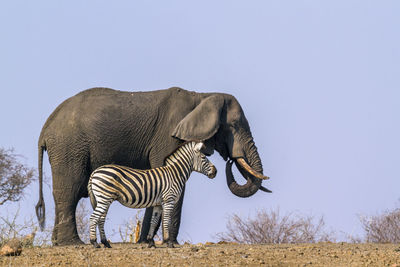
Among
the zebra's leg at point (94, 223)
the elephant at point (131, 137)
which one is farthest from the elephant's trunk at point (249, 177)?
the zebra's leg at point (94, 223)

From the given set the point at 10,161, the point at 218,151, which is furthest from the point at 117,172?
the point at 10,161

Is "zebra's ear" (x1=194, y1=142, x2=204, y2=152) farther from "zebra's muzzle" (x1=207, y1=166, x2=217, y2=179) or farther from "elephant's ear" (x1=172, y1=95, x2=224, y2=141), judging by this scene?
"elephant's ear" (x1=172, y1=95, x2=224, y2=141)

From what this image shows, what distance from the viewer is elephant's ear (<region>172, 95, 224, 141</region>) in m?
17.0

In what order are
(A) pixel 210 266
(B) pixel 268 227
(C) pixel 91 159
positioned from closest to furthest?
(A) pixel 210 266 → (C) pixel 91 159 → (B) pixel 268 227

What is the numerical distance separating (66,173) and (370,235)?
8452mm

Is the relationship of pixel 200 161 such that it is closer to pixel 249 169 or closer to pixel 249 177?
pixel 249 169

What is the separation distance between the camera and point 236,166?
58.6 ft

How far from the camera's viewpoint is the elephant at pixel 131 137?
1709 cm

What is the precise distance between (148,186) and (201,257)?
2.22 m

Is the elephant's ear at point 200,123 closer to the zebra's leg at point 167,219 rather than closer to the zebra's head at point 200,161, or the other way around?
the zebra's head at point 200,161

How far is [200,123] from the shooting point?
17078 millimetres

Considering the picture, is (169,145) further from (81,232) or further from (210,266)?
(81,232)

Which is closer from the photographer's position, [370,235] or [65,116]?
[65,116]

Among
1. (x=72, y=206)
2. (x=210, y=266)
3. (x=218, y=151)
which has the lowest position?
(x=210, y=266)
